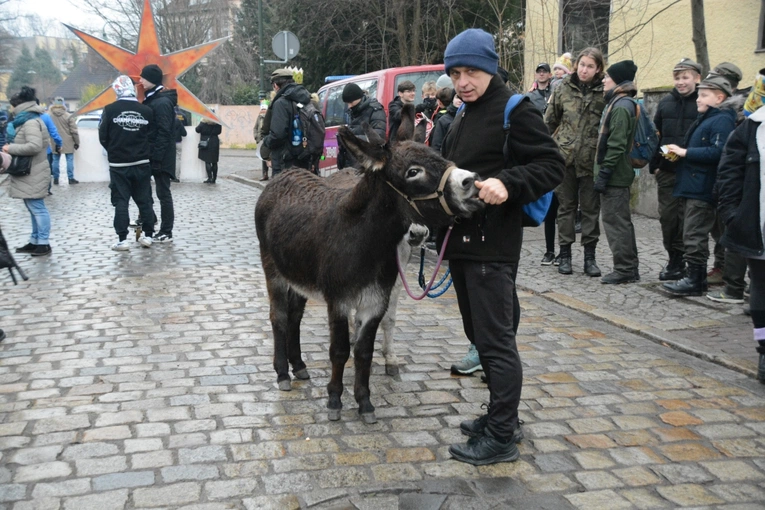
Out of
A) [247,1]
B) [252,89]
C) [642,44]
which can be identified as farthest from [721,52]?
[247,1]

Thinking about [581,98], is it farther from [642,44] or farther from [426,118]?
[642,44]

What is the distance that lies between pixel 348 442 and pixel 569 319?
3.47 metres

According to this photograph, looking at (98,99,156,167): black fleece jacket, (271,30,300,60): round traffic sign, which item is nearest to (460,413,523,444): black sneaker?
(98,99,156,167): black fleece jacket

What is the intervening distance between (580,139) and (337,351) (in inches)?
203

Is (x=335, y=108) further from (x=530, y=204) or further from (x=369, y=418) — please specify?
(x=530, y=204)

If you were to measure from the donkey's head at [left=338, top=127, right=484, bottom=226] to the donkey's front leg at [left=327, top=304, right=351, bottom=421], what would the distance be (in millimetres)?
897

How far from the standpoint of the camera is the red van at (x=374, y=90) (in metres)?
12.9

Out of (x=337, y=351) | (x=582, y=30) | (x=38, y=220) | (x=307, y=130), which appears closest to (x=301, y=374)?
(x=337, y=351)

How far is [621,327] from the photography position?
6.89 m

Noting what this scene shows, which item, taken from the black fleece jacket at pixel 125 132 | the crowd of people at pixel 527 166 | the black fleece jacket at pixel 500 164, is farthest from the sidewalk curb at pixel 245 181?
the black fleece jacket at pixel 500 164

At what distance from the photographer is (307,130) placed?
10.1 metres

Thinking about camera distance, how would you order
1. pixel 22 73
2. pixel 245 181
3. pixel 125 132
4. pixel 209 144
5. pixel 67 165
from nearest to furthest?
pixel 125 132
pixel 67 165
pixel 209 144
pixel 245 181
pixel 22 73

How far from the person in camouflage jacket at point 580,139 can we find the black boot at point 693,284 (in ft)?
3.68

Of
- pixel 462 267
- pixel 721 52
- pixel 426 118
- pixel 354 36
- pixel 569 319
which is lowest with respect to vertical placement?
pixel 569 319
